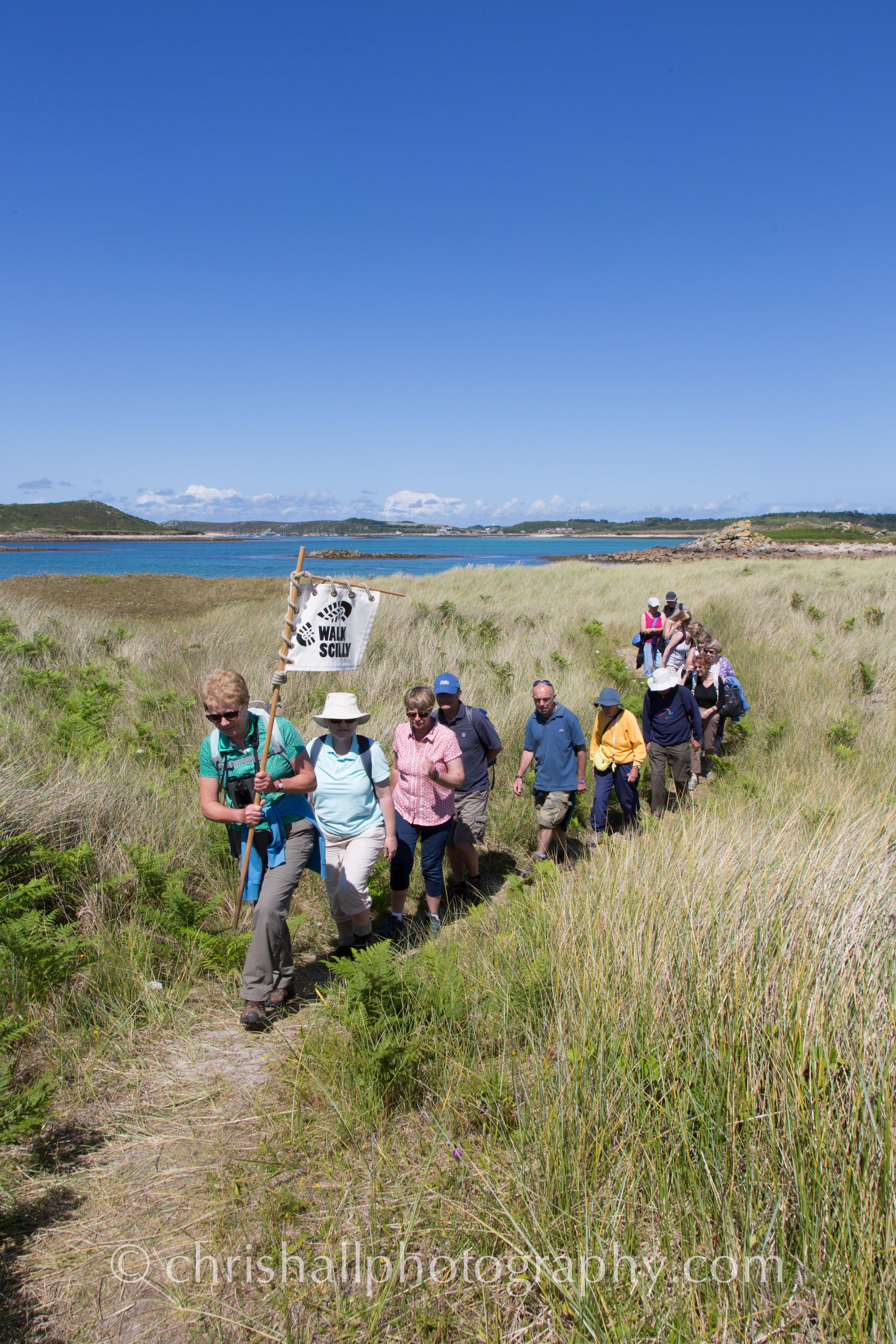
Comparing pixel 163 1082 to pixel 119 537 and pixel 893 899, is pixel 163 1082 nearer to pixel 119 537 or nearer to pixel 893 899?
pixel 893 899

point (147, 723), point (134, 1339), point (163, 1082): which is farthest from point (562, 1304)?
point (147, 723)

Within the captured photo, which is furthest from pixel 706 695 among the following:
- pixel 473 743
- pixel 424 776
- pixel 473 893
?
pixel 424 776

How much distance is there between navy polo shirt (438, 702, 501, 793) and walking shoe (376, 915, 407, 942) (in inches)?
48.3

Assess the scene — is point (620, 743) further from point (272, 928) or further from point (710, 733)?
point (272, 928)

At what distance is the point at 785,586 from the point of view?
70.8 feet

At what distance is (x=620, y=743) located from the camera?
669cm

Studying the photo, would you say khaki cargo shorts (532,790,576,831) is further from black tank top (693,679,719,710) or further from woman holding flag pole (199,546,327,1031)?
black tank top (693,679,719,710)

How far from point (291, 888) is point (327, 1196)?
1522 millimetres

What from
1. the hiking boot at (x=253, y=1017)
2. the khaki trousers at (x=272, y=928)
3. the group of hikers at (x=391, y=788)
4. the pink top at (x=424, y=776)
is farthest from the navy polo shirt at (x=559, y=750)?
the hiking boot at (x=253, y=1017)

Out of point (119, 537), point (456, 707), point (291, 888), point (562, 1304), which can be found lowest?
point (562, 1304)

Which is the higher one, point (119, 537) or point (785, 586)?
point (119, 537)

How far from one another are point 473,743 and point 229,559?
86100 mm

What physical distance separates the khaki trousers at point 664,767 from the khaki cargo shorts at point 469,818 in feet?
7.58

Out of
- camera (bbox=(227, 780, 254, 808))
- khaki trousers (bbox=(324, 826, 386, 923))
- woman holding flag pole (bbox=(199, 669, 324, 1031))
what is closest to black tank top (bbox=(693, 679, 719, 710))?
khaki trousers (bbox=(324, 826, 386, 923))
